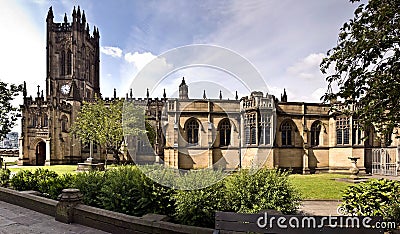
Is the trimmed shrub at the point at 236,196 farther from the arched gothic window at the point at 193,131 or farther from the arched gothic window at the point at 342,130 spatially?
the arched gothic window at the point at 342,130

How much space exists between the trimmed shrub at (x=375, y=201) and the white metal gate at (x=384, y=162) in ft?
79.0

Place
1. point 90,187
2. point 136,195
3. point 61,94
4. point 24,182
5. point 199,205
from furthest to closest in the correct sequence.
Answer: point 61,94 → point 24,182 → point 90,187 → point 136,195 → point 199,205

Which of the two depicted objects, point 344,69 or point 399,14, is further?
point 344,69

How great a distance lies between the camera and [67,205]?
7340 mm

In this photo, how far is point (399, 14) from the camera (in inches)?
219

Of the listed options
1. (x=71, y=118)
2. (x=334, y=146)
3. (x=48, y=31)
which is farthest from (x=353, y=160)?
(x=48, y=31)

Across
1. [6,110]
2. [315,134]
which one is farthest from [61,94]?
[315,134]

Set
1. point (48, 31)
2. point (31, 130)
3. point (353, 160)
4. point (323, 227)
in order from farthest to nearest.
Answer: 1. point (48, 31)
2. point (31, 130)
3. point (353, 160)
4. point (323, 227)

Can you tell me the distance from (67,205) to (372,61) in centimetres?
817

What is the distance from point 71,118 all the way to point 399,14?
46.8 m

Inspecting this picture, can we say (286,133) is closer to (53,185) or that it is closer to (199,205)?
(53,185)

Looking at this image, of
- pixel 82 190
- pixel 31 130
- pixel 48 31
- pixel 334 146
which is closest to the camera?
pixel 82 190

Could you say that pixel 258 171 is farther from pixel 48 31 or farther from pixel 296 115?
pixel 48 31

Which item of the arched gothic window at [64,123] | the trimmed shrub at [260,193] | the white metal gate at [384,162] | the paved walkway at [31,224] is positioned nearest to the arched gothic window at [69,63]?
→ the arched gothic window at [64,123]
